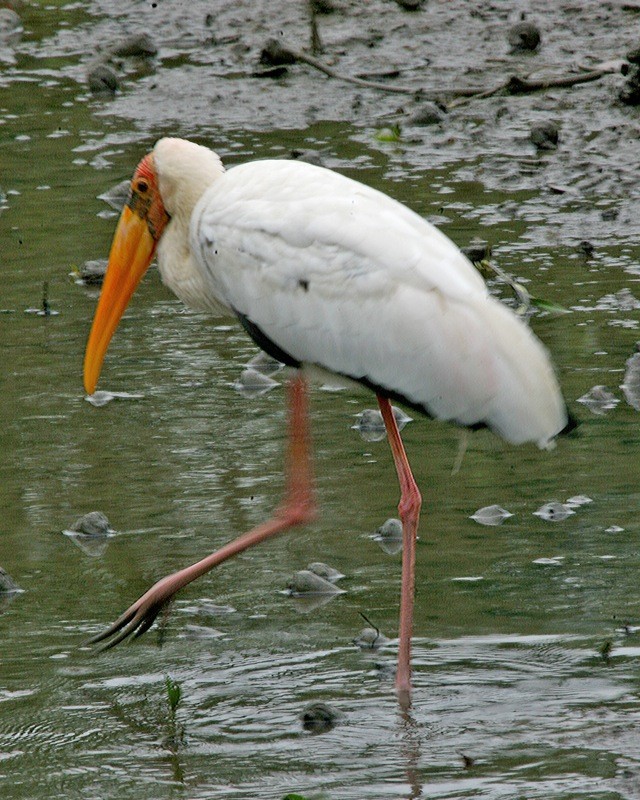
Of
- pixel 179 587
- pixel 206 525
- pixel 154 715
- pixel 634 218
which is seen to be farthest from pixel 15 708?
pixel 634 218

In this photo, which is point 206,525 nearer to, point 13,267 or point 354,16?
point 13,267

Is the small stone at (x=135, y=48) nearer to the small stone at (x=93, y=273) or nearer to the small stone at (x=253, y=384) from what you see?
the small stone at (x=93, y=273)

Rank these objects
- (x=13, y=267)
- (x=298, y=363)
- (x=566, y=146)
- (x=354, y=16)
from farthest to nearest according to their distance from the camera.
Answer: (x=354, y=16) < (x=566, y=146) < (x=13, y=267) < (x=298, y=363)

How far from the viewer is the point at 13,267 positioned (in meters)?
7.77

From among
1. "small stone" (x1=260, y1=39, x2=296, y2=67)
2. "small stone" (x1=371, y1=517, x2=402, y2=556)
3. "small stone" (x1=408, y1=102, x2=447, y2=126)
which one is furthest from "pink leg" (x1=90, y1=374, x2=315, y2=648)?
"small stone" (x1=260, y1=39, x2=296, y2=67)

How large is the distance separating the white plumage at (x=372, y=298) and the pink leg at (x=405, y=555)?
0.41ft

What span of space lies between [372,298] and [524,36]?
6.23m

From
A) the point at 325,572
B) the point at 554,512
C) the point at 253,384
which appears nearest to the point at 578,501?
the point at 554,512

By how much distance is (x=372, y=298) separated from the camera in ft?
14.6

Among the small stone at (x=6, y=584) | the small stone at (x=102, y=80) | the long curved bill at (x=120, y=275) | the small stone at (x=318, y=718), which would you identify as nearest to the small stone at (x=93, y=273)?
the long curved bill at (x=120, y=275)

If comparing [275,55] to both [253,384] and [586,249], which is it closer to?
[586,249]

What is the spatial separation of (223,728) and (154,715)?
0.17 m

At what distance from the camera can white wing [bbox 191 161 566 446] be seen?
4371 mm

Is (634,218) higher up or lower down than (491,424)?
lower down
